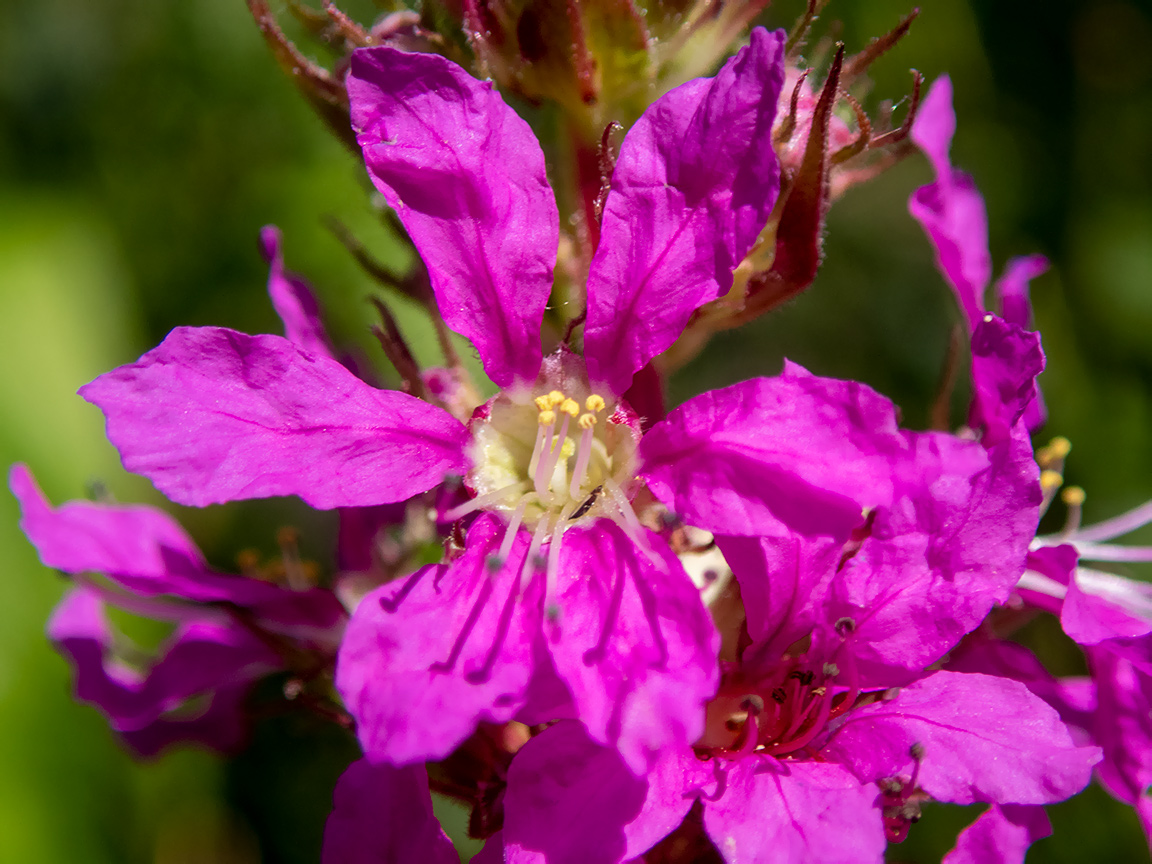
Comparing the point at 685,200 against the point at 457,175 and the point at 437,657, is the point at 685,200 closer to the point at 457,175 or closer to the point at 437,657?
the point at 457,175

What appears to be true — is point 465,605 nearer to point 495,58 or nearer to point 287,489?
point 287,489

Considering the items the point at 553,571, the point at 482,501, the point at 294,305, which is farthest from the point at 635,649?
the point at 294,305

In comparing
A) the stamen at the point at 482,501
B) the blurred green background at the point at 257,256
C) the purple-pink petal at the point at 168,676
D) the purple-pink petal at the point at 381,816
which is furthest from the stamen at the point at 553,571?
the blurred green background at the point at 257,256

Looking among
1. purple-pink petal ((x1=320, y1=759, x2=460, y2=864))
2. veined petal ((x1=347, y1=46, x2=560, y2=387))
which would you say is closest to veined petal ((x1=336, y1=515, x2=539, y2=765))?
purple-pink petal ((x1=320, y1=759, x2=460, y2=864))

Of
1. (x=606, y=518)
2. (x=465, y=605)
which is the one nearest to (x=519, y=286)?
(x=606, y=518)

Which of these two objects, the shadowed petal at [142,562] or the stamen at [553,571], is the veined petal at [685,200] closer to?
the stamen at [553,571]
